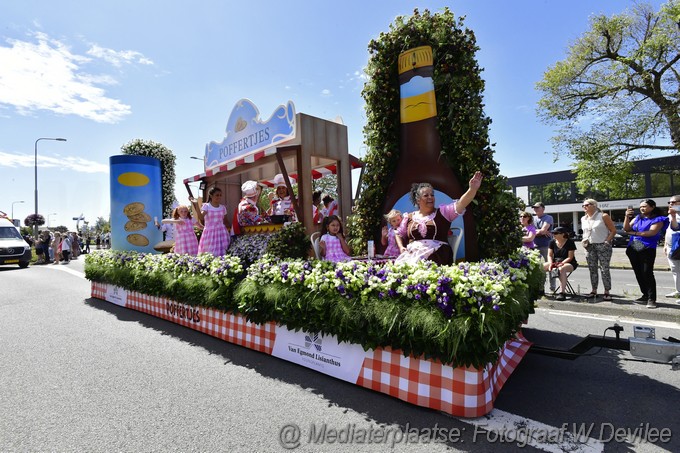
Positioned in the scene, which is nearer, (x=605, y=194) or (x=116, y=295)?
(x=116, y=295)

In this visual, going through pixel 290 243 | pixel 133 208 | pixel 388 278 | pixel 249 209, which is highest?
pixel 133 208

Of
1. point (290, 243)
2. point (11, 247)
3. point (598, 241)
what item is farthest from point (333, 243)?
point (11, 247)

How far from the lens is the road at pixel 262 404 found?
2.60 meters

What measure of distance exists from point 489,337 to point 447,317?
1.06 feet

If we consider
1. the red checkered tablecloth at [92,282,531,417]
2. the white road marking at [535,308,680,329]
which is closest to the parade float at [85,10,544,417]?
the red checkered tablecloth at [92,282,531,417]

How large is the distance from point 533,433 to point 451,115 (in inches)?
125

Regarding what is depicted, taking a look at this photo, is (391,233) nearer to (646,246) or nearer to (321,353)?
(321,353)

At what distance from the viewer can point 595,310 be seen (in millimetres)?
5977

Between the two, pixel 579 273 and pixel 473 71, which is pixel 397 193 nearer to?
pixel 473 71

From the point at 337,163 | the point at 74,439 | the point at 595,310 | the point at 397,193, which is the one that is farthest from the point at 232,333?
the point at 595,310

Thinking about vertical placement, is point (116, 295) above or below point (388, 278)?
below

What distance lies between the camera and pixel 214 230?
647 centimetres

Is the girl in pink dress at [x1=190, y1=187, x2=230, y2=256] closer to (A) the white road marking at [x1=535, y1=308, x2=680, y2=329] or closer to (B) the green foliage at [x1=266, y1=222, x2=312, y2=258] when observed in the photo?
(B) the green foliage at [x1=266, y1=222, x2=312, y2=258]

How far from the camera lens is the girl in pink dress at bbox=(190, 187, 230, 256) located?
21.0 feet
